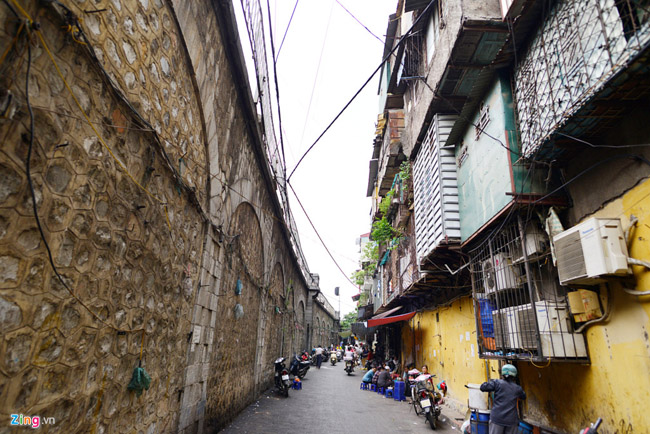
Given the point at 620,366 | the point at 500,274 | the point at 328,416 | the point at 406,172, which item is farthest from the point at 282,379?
the point at 620,366

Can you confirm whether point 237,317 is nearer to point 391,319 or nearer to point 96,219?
point 96,219

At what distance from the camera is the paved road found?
7.84 meters

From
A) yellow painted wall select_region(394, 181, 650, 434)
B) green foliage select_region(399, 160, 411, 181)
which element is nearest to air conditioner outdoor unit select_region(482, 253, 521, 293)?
yellow painted wall select_region(394, 181, 650, 434)

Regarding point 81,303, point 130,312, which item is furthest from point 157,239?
point 81,303

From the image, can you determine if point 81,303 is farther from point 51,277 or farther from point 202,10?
point 202,10

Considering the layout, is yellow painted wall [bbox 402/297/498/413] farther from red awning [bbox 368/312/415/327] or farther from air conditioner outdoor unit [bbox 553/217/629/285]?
air conditioner outdoor unit [bbox 553/217/629/285]

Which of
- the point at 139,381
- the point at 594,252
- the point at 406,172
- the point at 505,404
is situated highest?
the point at 406,172

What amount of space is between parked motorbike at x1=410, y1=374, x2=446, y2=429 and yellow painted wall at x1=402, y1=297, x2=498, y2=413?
1.00 m

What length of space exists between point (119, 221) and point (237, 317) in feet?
17.3

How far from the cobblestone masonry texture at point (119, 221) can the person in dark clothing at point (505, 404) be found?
4875 millimetres

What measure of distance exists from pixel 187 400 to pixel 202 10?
228 inches

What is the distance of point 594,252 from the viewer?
4.51 metres

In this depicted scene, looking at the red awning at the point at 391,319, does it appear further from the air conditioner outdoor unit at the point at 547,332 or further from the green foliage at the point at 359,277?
the green foliage at the point at 359,277

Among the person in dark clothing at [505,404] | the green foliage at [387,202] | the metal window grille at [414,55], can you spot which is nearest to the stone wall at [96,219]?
the person in dark clothing at [505,404]
